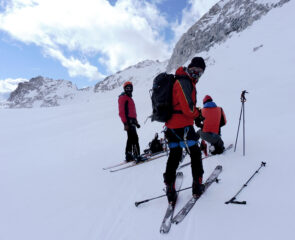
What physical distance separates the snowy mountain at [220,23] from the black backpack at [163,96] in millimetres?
42112

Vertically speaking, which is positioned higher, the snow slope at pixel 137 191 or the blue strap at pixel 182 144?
the blue strap at pixel 182 144

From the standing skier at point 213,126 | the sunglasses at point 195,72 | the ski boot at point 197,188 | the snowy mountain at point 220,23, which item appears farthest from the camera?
the snowy mountain at point 220,23

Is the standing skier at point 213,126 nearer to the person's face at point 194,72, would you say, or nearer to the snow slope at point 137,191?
the snow slope at point 137,191

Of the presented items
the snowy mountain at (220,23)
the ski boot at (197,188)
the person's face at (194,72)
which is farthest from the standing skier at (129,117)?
the snowy mountain at (220,23)

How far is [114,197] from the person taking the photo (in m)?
4.00

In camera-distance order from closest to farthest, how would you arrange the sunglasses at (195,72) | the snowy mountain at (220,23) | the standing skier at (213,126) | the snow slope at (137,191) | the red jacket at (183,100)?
the snow slope at (137,191) < the red jacket at (183,100) < the sunglasses at (195,72) < the standing skier at (213,126) < the snowy mountain at (220,23)

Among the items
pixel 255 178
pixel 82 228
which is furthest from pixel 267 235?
pixel 82 228

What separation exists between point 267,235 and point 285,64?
45.4 feet

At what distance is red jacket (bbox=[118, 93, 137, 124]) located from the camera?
5.75 m

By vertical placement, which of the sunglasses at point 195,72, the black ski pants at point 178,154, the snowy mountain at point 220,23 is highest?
the snowy mountain at point 220,23

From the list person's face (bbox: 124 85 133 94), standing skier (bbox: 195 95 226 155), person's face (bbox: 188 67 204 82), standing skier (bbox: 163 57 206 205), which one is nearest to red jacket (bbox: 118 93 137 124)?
person's face (bbox: 124 85 133 94)

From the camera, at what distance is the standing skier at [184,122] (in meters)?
2.76

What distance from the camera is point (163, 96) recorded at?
9.16 ft

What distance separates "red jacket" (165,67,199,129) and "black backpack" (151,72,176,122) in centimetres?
8
